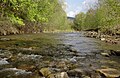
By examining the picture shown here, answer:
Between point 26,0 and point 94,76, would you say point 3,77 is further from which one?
point 26,0

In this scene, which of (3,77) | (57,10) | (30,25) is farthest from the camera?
(57,10)

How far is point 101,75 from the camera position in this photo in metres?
9.07

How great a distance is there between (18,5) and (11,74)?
13.6 feet

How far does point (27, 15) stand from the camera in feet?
50.7

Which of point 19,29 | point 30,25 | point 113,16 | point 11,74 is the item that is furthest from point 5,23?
point 11,74

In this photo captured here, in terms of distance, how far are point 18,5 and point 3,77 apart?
4473mm

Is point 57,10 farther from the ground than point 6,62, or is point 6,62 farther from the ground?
point 57,10

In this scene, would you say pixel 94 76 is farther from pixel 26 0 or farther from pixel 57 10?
pixel 57 10

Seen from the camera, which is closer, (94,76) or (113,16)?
(94,76)

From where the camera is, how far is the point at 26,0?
11.9 metres

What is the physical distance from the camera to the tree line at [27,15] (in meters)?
11.4

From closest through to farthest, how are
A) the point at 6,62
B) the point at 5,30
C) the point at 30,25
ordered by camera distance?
the point at 6,62
the point at 5,30
the point at 30,25

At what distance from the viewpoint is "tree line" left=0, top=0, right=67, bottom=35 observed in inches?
448

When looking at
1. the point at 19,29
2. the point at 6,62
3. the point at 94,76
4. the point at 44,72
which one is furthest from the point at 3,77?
the point at 19,29
